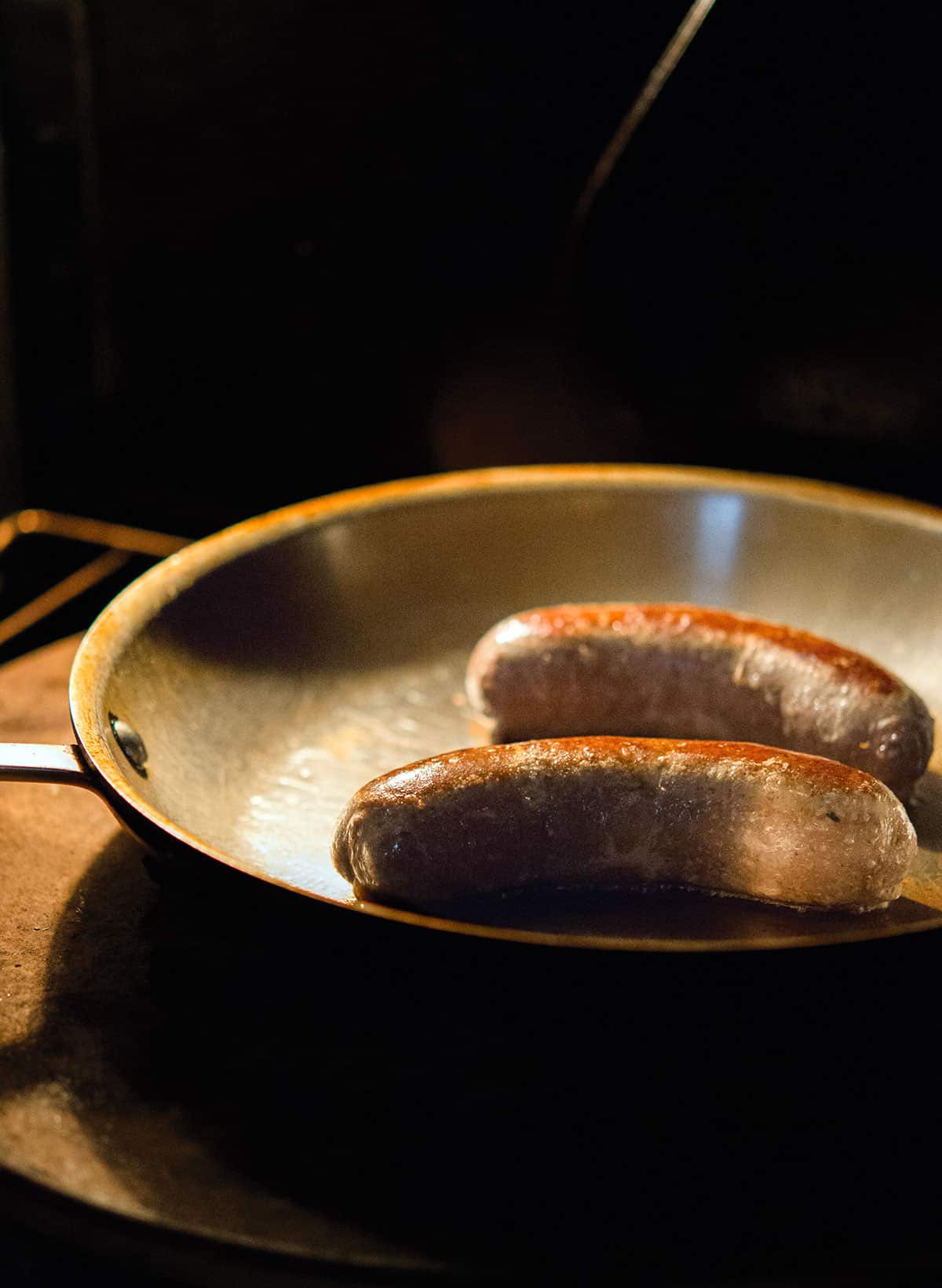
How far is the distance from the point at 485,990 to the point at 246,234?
2.28 metres

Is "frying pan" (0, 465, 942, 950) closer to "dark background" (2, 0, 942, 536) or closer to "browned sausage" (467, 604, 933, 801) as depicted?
"browned sausage" (467, 604, 933, 801)

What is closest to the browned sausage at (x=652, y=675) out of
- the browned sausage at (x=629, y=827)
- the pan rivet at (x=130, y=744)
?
the browned sausage at (x=629, y=827)

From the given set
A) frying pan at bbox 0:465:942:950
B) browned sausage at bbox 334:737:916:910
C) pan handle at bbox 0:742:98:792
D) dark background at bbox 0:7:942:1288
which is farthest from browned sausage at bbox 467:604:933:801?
dark background at bbox 0:7:942:1288

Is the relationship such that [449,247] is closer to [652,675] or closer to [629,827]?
[652,675]

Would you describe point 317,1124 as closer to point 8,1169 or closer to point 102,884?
point 8,1169

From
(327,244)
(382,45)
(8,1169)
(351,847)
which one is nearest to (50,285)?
(327,244)

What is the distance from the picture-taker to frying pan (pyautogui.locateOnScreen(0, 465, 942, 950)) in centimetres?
144

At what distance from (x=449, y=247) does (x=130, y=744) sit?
1.59 m

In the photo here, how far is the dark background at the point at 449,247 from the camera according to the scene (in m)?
2.27

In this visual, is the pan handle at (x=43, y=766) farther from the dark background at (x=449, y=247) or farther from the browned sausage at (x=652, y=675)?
the dark background at (x=449, y=247)

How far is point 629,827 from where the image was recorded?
142cm

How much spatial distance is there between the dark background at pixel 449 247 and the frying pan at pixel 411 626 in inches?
14.1

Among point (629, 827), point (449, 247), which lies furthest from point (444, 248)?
point (629, 827)

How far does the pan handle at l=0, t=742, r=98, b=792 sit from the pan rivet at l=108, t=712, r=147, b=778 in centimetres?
18
